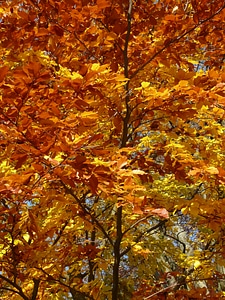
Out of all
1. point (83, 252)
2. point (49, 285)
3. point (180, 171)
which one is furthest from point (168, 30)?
point (49, 285)

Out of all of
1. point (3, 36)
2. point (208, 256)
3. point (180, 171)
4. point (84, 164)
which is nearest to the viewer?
point (84, 164)

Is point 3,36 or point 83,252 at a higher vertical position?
point 3,36

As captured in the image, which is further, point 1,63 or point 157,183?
point 157,183

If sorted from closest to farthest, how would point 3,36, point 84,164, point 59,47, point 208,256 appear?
point 84,164 → point 3,36 → point 59,47 → point 208,256

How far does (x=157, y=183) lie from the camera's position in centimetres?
352

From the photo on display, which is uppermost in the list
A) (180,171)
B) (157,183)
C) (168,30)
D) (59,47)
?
(59,47)

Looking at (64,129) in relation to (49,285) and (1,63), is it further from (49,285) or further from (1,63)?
(49,285)

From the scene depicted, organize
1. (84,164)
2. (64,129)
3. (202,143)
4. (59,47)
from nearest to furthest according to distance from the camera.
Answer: (84,164)
(64,129)
(59,47)
(202,143)

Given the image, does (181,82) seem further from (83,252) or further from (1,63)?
(83,252)

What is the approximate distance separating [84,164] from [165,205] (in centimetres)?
154

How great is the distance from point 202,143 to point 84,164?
1803 mm

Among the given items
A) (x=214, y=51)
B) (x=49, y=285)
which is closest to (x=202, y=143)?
(x=214, y=51)

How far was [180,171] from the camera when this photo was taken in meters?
2.40

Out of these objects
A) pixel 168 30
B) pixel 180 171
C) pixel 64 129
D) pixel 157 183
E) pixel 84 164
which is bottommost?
pixel 84 164
